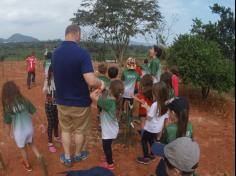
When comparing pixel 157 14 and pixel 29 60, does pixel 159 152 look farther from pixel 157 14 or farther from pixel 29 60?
pixel 157 14

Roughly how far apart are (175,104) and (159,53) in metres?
3.01

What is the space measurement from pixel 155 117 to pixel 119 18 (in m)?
20.5

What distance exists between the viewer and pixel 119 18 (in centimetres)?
2469

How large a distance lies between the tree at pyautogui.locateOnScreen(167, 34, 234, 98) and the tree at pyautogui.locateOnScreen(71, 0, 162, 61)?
14058 mm

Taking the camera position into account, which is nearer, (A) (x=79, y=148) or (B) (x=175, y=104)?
(B) (x=175, y=104)

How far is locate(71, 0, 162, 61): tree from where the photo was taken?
24.4 meters

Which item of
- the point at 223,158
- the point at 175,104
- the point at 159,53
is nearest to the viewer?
the point at 175,104

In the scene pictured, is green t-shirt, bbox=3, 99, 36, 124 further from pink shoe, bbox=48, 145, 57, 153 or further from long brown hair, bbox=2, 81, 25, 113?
pink shoe, bbox=48, 145, 57, 153

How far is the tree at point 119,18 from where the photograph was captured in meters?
24.4

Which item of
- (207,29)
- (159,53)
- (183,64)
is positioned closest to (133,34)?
(207,29)

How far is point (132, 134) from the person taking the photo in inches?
252

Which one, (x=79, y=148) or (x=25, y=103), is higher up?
(x=25, y=103)

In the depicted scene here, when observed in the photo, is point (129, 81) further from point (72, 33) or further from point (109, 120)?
point (72, 33)

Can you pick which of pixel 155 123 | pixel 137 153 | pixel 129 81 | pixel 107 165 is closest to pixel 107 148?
pixel 107 165
